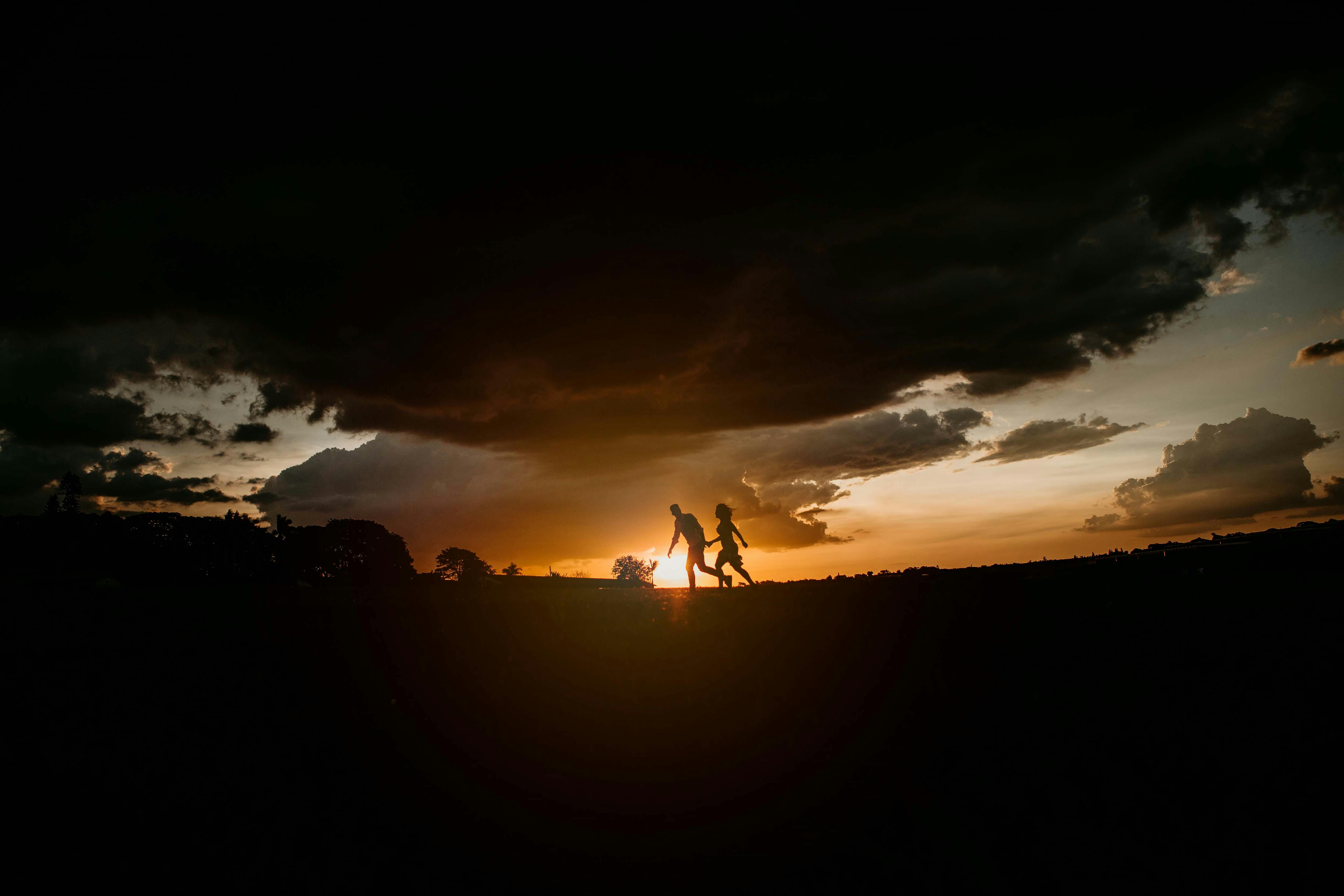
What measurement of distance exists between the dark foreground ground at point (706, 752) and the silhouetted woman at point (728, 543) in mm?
5836

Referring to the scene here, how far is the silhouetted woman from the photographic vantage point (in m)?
19.3

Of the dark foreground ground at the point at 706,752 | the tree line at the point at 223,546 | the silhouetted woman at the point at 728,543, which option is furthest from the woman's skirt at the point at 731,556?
the tree line at the point at 223,546

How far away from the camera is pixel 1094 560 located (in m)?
22.8

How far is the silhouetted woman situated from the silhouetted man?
12.5 inches

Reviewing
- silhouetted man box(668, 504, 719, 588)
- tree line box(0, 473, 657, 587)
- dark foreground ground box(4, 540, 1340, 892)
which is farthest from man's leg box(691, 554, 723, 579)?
tree line box(0, 473, 657, 587)

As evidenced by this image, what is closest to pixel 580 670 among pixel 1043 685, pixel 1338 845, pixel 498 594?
pixel 1043 685

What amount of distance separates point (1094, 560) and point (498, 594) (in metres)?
20.9

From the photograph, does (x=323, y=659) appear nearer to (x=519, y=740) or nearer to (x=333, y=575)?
(x=519, y=740)

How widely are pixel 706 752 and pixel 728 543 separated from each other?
12.1 m

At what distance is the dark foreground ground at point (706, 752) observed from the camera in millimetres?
4812

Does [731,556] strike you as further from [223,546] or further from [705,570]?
[223,546]

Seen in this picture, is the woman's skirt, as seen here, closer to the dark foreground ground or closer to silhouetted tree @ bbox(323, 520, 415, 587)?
the dark foreground ground

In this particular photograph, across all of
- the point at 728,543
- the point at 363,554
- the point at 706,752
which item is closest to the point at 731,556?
the point at 728,543

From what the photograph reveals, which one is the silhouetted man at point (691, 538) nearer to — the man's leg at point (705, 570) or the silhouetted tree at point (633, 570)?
the man's leg at point (705, 570)
